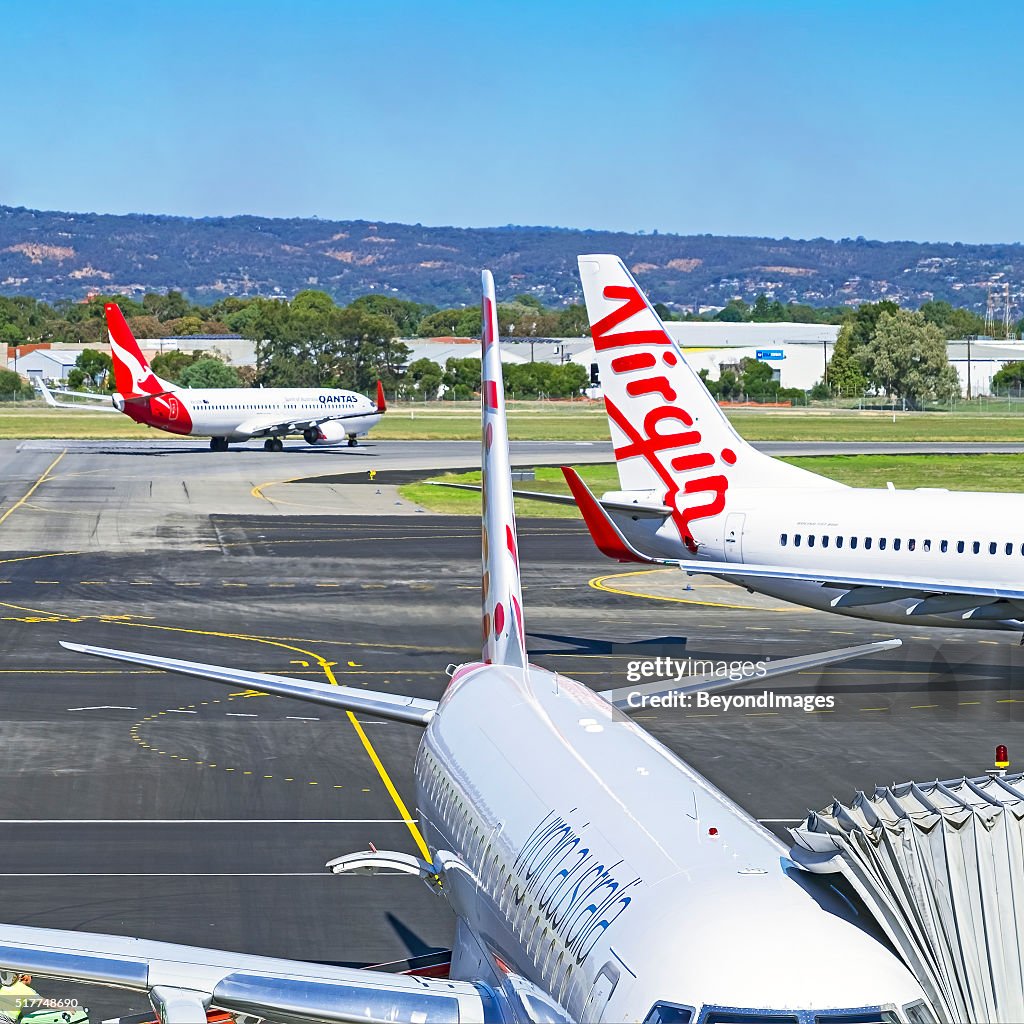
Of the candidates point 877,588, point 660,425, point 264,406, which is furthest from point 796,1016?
point 264,406

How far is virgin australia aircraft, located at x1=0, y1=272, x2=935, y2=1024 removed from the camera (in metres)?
9.90

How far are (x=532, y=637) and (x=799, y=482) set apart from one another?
315 inches

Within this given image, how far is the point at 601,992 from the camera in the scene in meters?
10.6

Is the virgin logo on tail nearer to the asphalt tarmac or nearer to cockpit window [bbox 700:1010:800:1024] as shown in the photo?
the asphalt tarmac

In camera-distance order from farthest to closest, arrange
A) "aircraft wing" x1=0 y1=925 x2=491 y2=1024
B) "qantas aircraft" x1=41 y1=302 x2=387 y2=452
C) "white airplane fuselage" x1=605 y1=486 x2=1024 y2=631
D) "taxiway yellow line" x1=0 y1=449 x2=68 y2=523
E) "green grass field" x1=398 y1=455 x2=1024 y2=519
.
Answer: "qantas aircraft" x1=41 y1=302 x2=387 y2=452 → "green grass field" x1=398 y1=455 x2=1024 y2=519 → "taxiway yellow line" x1=0 y1=449 x2=68 y2=523 → "white airplane fuselage" x1=605 y1=486 x2=1024 y2=631 → "aircraft wing" x1=0 y1=925 x2=491 y2=1024

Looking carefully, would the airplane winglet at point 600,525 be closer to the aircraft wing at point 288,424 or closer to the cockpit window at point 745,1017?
the cockpit window at point 745,1017

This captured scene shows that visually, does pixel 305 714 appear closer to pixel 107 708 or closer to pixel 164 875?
pixel 107 708

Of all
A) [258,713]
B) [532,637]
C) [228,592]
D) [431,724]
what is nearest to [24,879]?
[431,724]

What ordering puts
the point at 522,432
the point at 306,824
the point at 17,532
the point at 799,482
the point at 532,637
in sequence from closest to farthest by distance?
the point at 306,824
the point at 799,482
the point at 532,637
the point at 17,532
the point at 522,432

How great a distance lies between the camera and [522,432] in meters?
143

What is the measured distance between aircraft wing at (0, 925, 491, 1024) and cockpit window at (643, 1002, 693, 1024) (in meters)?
2.46

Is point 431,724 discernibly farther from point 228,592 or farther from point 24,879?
point 228,592

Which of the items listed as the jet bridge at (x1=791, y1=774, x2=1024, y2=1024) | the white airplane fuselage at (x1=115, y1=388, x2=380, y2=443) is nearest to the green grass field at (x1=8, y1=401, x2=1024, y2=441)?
the white airplane fuselage at (x1=115, y1=388, x2=380, y2=443)

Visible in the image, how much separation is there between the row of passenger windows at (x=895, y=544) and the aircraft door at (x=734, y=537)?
100 cm
